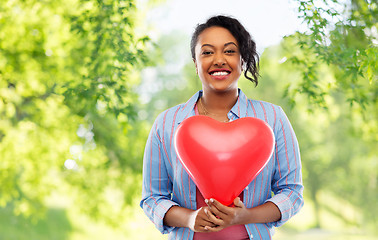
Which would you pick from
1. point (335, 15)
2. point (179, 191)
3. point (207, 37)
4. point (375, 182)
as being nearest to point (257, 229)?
point (179, 191)

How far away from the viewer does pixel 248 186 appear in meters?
1.63

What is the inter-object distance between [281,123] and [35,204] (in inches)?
252

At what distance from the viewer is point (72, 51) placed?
6434 mm

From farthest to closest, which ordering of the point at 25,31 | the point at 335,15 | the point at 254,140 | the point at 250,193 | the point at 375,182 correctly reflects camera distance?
the point at 375,182 → the point at 25,31 → the point at 335,15 → the point at 250,193 → the point at 254,140

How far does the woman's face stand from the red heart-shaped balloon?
18cm

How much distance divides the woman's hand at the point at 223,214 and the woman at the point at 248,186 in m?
0.05

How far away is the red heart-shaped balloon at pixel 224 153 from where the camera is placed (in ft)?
4.84

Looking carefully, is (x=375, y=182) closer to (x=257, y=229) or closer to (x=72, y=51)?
(x=72, y=51)

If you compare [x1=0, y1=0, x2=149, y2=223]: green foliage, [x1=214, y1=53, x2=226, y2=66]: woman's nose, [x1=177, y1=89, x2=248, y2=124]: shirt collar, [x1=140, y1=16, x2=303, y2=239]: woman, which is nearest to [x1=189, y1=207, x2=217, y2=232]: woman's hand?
[x1=140, y1=16, x2=303, y2=239]: woman

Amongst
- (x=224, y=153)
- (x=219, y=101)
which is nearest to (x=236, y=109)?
(x=219, y=101)

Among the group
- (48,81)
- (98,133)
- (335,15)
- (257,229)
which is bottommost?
(257,229)

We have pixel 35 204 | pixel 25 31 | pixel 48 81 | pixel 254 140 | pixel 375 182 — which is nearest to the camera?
pixel 254 140

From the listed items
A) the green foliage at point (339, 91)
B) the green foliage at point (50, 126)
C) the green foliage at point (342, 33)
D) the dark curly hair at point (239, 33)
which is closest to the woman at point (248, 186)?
the dark curly hair at point (239, 33)

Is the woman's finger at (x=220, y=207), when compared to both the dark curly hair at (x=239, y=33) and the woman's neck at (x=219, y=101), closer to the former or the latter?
the woman's neck at (x=219, y=101)
